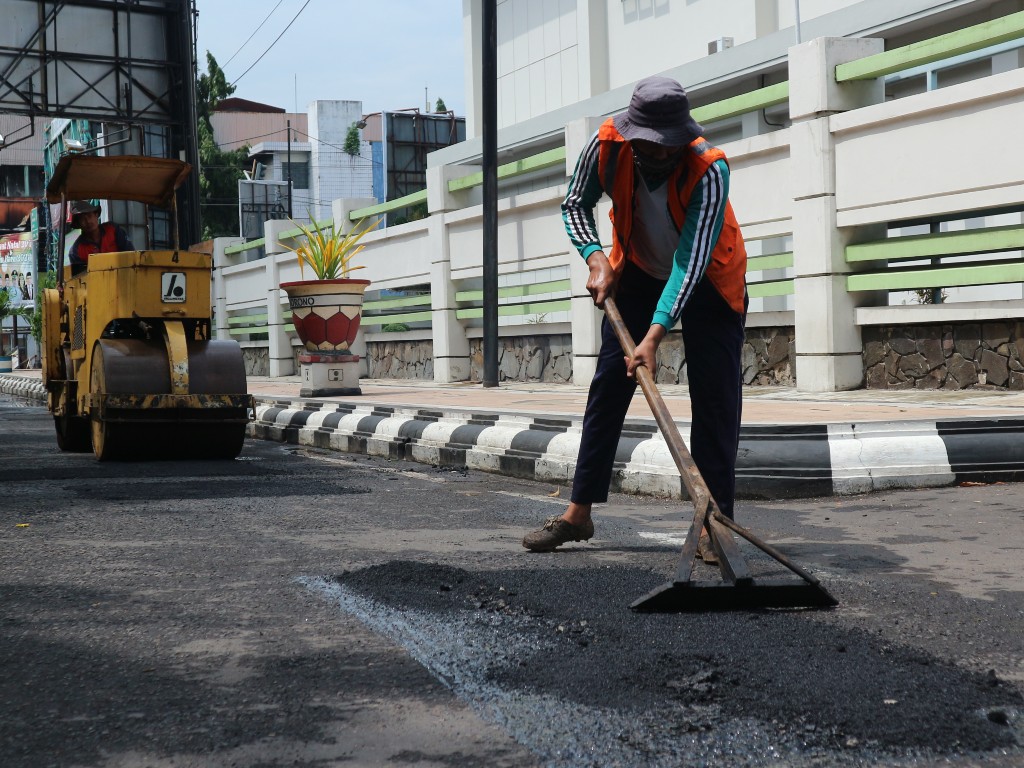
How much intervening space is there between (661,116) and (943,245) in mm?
7158

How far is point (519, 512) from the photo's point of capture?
5.87 metres

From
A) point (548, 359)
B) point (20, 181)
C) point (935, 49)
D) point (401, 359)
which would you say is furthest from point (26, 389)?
point (20, 181)

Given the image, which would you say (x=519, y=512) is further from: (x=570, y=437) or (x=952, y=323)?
(x=952, y=323)

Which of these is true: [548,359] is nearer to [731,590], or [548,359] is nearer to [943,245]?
[943,245]

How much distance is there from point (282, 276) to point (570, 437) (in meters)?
16.8

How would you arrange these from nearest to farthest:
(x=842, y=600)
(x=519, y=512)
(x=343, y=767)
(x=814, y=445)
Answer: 1. (x=343, y=767)
2. (x=842, y=600)
3. (x=519, y=512)
4. (x=814, y=445)

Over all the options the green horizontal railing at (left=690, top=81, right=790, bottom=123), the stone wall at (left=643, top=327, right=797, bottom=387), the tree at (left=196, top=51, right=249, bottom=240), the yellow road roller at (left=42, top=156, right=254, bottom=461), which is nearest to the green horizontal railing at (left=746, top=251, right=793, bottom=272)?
the stone wall at (left=643, top=327, right=797, bottom=387)

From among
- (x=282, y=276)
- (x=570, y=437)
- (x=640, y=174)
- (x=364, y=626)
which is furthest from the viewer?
(x=282, y=276)

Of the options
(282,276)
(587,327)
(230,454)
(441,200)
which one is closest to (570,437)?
(230,454)

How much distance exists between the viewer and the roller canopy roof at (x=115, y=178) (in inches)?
405

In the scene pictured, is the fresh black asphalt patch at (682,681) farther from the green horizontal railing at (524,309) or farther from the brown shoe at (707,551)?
the green horizontal railing at (524,309)

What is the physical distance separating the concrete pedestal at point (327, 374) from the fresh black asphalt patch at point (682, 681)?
446 inches

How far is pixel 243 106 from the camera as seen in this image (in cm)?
7731

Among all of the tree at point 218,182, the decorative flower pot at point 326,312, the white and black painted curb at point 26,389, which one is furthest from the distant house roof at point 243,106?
the decorative flower pot at point 326,312
